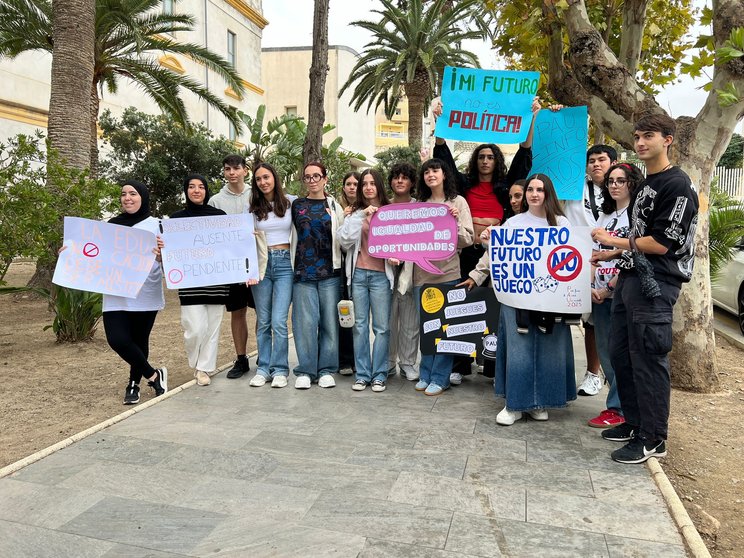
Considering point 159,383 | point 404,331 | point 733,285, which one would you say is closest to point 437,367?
point 404,331

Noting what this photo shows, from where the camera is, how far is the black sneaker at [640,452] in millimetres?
3795

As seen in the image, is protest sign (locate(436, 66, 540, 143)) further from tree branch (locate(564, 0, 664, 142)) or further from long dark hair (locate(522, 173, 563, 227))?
tree branch (locate(564, 0, 664, 142))

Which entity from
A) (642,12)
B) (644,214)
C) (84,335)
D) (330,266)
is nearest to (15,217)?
(84,335)

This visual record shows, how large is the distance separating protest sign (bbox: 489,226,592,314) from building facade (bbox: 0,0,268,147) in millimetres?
15667

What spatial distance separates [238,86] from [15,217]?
11710 millimetres

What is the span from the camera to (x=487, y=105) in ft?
17.6

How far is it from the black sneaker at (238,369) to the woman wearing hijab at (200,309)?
27cm

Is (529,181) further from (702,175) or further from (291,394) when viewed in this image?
(291,394)

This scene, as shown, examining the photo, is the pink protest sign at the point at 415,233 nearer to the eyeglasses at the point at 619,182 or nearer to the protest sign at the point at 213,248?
the protest sign at the point at 213,248

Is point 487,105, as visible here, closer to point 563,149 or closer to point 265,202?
point 563,149

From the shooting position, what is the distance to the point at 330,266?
213 inches

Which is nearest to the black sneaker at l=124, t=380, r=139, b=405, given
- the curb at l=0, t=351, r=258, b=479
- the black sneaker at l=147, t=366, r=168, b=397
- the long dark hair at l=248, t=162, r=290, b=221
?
the black sneaker at l=147, t=366, r=168, b=397

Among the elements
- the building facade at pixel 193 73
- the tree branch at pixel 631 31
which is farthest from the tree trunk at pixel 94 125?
the tree branch at pixel 631 31

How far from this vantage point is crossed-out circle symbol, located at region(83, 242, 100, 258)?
529 centimetres
